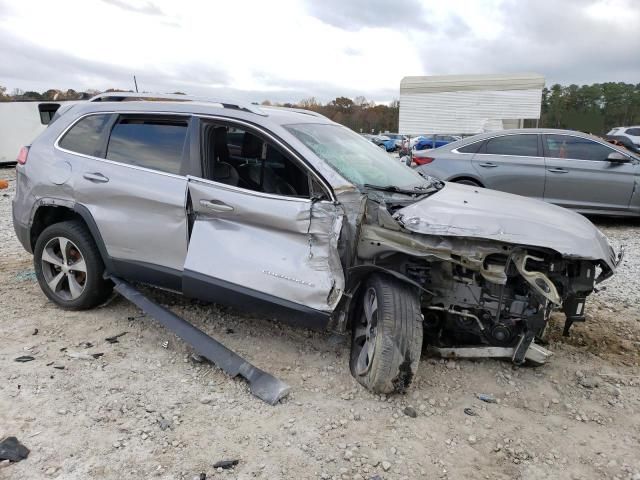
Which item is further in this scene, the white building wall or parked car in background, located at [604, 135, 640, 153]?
parked car in background, located at [604, 135, 640, 153]

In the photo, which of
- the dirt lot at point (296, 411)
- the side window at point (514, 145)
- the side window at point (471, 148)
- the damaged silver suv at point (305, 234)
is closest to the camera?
the dirt lot at point (296, 411)

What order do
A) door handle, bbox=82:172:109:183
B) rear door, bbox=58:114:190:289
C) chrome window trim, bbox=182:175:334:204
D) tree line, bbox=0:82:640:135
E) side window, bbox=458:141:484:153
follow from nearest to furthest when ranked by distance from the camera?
chrome window trim, bbox=182:175:334:204 < rear door, bbox=58:114:190:289 < door handle, bbox=82:172:109:183 < side window, bbox=458:141:484:153 < tree line, bbox=0:82:640:135

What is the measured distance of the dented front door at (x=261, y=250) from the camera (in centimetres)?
312

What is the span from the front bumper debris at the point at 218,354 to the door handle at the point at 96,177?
0.84 m

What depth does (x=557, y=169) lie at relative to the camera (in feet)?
25.3

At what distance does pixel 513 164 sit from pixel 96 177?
6.31 m

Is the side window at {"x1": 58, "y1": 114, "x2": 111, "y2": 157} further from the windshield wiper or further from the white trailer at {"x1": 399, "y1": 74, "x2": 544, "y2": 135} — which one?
the white trailer at {"x1": 399, "y1": 74, "x2": 544, "y2": 135}

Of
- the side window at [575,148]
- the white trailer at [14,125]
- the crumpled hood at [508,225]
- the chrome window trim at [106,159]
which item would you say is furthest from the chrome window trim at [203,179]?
the white trailer at [14,125]

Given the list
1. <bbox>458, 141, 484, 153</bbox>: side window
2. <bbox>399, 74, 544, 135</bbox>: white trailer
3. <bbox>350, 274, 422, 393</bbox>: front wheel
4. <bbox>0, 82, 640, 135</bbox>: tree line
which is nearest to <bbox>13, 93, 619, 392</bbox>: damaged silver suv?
<bbox>350, 274, 422, 393</bbox>: front wheel

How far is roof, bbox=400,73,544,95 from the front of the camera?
67.2ft

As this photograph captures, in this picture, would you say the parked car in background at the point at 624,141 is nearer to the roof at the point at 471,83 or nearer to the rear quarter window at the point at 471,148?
the roof at the point at 471,83

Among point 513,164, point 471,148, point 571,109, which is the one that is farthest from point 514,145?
point 571,109

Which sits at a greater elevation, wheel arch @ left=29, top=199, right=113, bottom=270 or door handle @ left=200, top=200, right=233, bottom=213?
door handle @ left=200, top=200, right=233, bottom=213

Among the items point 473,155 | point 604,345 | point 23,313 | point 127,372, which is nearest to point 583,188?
point 473,155
